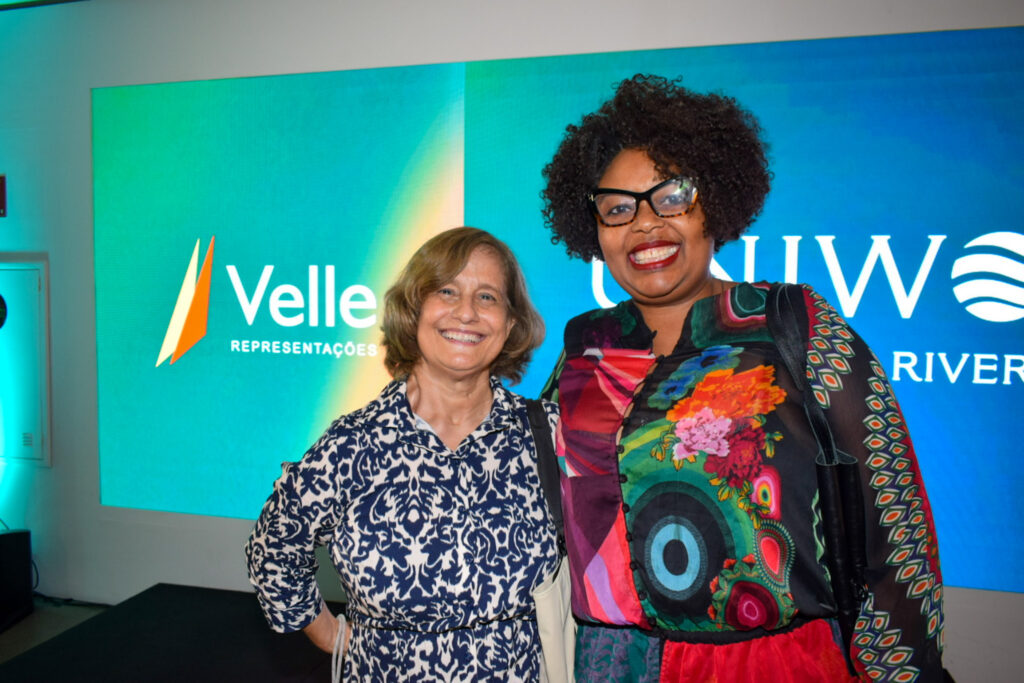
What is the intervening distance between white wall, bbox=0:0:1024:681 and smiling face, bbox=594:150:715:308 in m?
1.83

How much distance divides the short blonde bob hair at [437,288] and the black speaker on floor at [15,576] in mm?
3438

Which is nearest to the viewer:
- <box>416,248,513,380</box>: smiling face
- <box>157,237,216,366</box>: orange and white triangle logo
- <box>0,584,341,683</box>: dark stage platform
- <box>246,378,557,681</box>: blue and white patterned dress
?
<box>246,378,557,681</box>: blue and white patterned dress

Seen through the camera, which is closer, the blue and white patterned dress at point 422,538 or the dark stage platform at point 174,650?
the blue and white patterned dress at point 422,538

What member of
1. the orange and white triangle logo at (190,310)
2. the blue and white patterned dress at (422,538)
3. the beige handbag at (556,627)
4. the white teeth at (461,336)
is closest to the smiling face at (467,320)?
the white teeth at (461,336)

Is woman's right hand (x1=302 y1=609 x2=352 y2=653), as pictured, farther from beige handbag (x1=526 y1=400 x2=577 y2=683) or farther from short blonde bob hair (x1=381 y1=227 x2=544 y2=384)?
short blonde bob hair (x1=381 y1=227 x2=544 y2=384)

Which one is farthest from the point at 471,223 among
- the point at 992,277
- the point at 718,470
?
the point at 992,277

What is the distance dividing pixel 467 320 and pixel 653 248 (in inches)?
18.8

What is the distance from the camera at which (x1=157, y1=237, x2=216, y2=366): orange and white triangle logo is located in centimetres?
365

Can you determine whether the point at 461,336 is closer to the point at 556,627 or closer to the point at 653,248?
the point at 653,248

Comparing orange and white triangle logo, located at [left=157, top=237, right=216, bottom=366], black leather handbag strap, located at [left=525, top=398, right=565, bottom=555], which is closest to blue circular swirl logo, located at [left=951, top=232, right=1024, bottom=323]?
black leather handbag strap, located at [left=525, top=398, right=565, bottom=555]

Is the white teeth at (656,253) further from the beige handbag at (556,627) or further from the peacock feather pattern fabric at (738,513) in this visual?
the beige handbag at (556,627)

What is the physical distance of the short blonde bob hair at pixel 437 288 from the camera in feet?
5.25

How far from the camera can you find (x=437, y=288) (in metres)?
1.61

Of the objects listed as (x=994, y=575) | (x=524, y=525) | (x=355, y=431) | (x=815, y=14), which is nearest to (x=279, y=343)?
(x=355, y=431)
